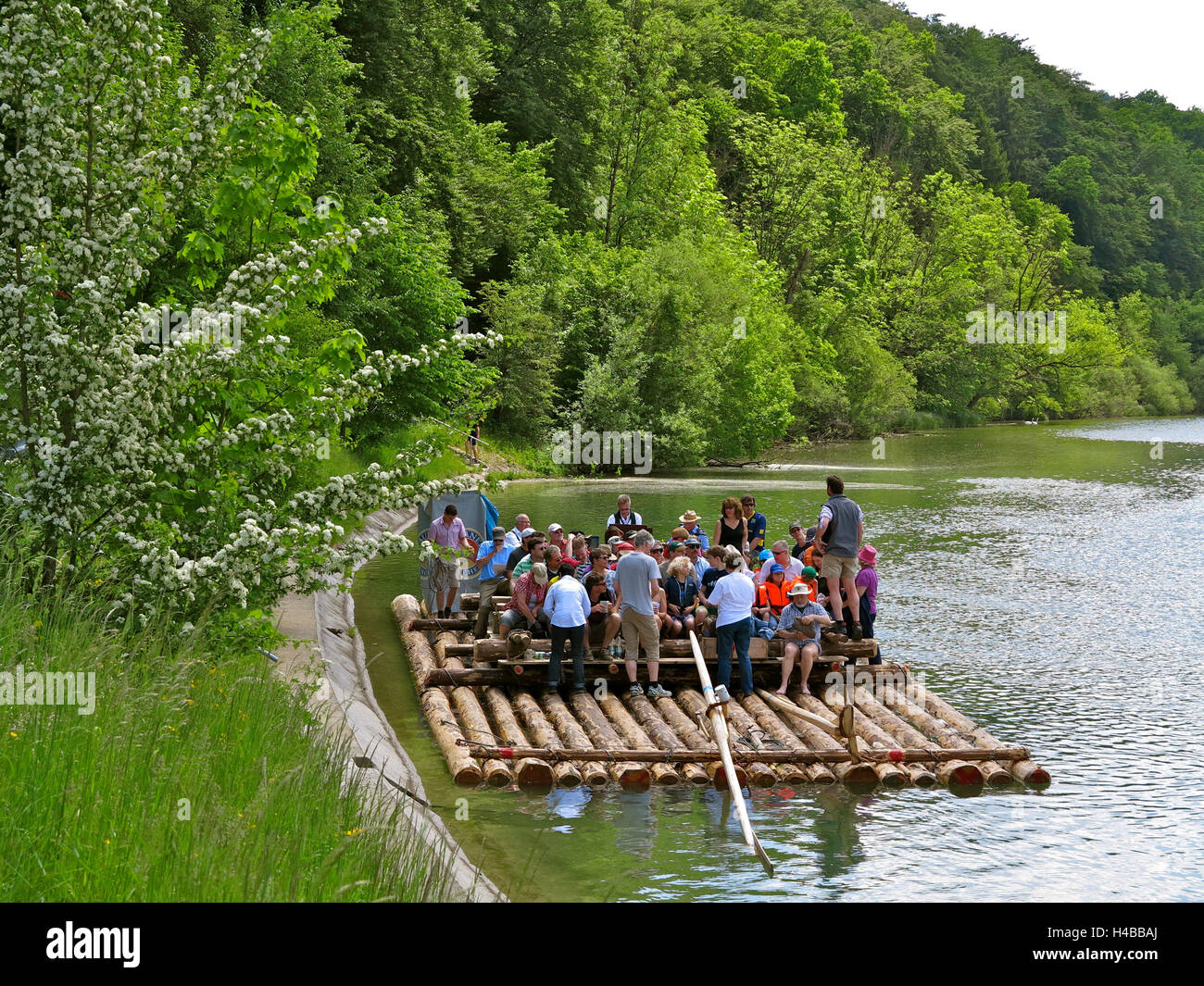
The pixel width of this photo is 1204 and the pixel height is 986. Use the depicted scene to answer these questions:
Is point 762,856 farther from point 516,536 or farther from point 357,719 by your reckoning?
point 516,536

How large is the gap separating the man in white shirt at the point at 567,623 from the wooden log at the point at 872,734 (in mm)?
2953

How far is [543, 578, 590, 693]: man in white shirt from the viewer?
15578mm

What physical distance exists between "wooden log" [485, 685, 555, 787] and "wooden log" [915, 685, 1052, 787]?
520cm

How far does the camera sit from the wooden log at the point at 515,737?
43.5 feet

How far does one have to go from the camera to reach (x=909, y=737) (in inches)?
575

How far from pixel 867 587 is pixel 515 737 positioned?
5.78m

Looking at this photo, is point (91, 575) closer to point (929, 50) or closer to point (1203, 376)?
point (1203, 376)

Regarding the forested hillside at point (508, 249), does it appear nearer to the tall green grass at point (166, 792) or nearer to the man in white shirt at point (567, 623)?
the tall green grass at point (166, 792)

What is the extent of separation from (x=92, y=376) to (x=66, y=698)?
320cm

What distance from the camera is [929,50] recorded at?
133m

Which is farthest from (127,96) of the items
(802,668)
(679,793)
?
(802,668)

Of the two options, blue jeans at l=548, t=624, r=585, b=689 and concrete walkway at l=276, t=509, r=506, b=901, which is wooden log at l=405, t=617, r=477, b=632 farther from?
blue jeans at l=548, t=624, r=585, b=689

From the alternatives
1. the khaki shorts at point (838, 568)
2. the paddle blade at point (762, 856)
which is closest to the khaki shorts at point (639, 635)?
the khaki shorts at point (838, 568)

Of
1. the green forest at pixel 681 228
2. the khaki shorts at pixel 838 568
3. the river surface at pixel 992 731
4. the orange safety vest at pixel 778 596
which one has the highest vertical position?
the green forest at pixel 681 228
